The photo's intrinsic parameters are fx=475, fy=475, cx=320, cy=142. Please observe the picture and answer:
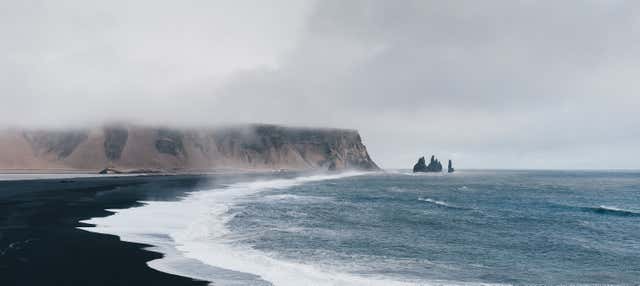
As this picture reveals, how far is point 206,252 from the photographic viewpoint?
22000mm

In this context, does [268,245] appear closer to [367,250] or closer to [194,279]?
[367,250]

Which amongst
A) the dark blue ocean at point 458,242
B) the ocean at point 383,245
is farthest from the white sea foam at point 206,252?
the dark blue ocean at point 458,242

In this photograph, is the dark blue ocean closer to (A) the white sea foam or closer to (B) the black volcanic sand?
(A) the white sea foam

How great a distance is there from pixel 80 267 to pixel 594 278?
1966 centimetres

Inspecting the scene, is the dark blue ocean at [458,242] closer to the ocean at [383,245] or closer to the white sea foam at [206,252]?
the ocean at [383,245]

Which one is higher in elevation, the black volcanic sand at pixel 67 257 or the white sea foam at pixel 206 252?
the black volcanic sand at pixel 67 257

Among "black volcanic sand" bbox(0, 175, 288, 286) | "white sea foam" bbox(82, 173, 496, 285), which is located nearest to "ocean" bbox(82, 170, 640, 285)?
"white sea foam" bbox(82, 173, 496, 285)

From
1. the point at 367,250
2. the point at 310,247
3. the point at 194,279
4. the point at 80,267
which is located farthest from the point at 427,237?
the point at 80,267

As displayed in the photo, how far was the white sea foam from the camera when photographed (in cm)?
1694

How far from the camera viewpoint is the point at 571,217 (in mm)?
41531

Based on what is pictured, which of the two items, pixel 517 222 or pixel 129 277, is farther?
pixel 517 222

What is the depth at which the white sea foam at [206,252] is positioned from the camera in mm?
16938

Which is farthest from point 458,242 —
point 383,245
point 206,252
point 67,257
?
point 67,257

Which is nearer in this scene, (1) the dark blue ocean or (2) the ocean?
(2) the ocean
